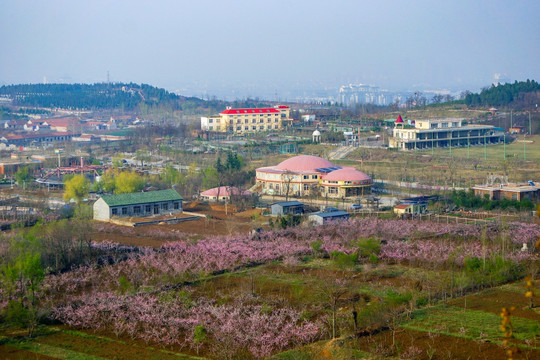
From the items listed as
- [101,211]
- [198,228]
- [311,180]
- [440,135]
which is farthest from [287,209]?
[440,135]

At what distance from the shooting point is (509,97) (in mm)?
61469

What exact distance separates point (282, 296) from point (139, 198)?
40.3ft

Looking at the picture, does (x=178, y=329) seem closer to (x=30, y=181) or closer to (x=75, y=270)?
(x=75, y=270)

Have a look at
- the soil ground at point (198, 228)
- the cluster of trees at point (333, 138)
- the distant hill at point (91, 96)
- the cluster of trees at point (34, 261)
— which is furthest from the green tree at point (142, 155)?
the distant hill at point (91, 96)

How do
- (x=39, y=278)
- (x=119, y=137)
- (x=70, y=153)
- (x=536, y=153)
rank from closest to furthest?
1. (x=39, y=278)
2. (x=536, y=153)
3. (x=70, y=153)
4. (x=119, y=137)

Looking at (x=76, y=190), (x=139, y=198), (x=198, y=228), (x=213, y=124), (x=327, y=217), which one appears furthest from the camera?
(x=213, y=124)

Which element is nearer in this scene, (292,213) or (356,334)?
(356,334)

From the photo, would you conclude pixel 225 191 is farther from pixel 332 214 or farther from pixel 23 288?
pixel 23 288

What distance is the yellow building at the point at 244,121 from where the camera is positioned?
193ft

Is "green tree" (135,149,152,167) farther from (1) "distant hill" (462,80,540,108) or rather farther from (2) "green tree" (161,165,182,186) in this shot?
(1) "distant hill" (462,80,540,108)

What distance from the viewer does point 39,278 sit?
1464 cm

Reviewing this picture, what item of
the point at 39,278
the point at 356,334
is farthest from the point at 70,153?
the point at 356,334

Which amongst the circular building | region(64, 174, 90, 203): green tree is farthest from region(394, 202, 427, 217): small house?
region(64, 174, 90, 203): green tree

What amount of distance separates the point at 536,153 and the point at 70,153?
96.9 ft
